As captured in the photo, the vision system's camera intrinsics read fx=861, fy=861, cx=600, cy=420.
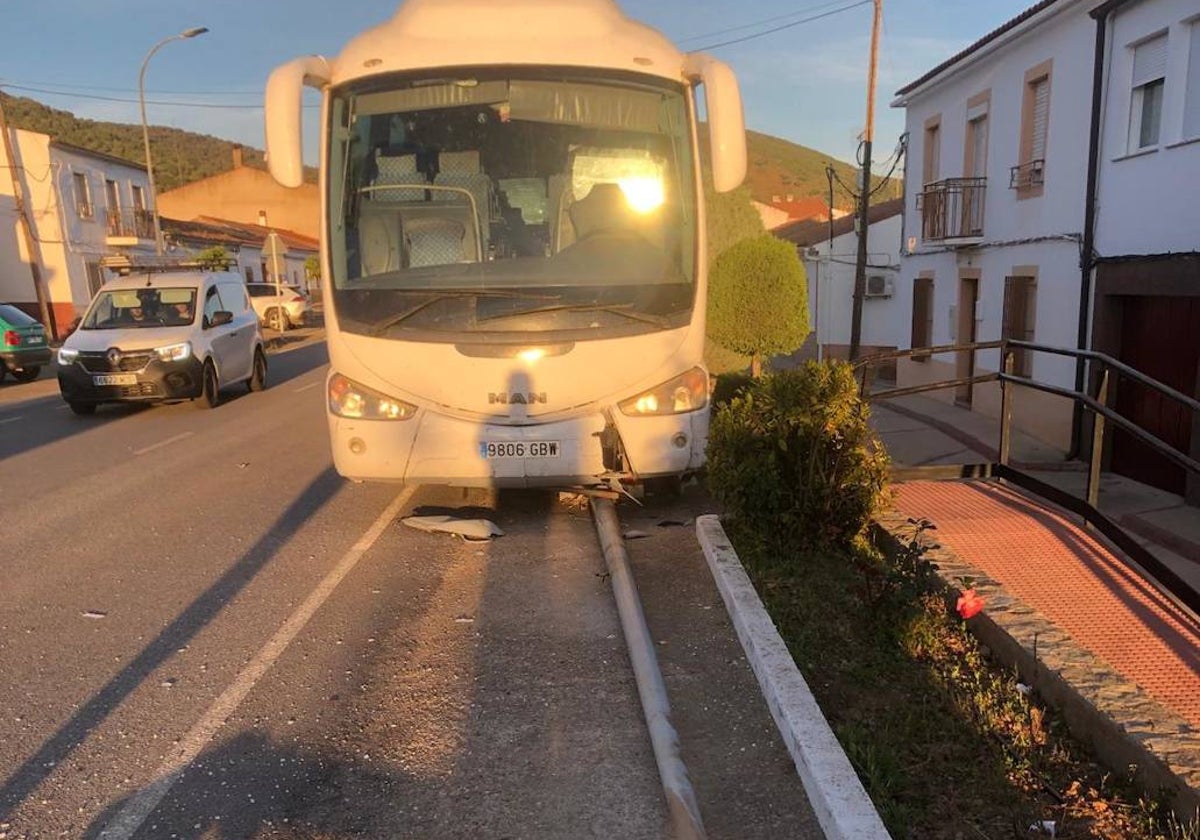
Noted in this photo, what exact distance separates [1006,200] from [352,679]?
13.6 m

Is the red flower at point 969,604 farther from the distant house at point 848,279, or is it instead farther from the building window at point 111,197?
the building window at point 111,197

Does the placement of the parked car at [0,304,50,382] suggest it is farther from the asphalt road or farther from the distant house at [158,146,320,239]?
the distant house at [158,146,320,239]

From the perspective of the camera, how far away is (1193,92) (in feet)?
30.8

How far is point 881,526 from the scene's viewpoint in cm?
501

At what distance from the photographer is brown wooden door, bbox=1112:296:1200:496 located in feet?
32.1

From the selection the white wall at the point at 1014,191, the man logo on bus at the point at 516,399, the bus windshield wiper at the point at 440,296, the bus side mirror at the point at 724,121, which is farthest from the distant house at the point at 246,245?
the bus side mirror at the point at 724,121

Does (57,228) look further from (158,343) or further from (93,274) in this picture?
(158,343)

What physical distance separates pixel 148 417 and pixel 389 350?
8829 millimetres

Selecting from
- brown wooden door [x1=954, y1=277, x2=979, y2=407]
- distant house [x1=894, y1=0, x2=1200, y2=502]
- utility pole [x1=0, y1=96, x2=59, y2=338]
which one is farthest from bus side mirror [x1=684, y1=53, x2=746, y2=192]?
utility pole [x1=0, y1=96, x2=59, y2=338]

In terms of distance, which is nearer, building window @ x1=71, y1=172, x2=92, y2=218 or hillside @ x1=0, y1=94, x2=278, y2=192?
building window @ x1=71, y1=172, x2=92, y2=218

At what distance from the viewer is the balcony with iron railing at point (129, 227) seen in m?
34.1

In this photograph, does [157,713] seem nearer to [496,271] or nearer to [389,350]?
[389,350]

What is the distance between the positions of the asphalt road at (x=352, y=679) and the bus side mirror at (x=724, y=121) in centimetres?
251

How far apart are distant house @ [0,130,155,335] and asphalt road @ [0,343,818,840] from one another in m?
26.7
